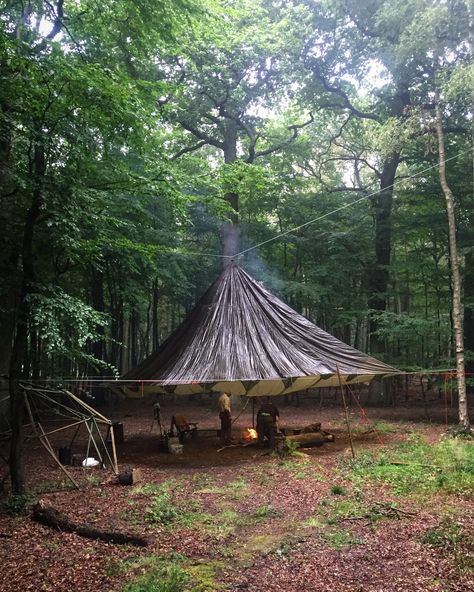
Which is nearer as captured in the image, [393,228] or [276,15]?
[393,228]

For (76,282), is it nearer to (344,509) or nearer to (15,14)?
(15,14)

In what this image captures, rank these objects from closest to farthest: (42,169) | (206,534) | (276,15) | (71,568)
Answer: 1. (71,568)
2. (206,534)
3. (42,169)
4. (276,15)

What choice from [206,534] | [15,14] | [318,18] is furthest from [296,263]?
[206,534]

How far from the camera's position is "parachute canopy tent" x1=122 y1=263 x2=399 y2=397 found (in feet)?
27.2

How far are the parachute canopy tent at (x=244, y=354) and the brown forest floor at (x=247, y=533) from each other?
1.39 metres

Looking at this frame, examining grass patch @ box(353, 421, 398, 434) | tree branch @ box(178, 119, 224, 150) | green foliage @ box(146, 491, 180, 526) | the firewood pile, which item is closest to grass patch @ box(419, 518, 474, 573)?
green foliage @ box(146, 491, 180, 526)

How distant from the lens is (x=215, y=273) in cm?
1917

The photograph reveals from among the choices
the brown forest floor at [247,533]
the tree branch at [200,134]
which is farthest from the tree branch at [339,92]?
the brown forest floor at [247,533]

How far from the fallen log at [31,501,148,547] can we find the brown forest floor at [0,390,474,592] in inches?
3.5

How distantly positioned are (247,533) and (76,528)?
5.71 feet

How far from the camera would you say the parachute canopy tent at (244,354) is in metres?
8.28

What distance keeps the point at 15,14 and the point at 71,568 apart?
8.47 meters

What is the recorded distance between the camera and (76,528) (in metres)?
4.71

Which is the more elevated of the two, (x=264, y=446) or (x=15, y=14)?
(x=15, y=14)
